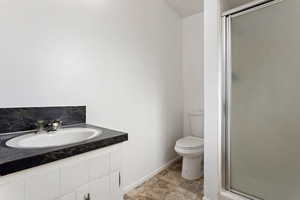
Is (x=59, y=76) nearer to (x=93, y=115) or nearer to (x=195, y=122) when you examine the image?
(x=93, y=115)

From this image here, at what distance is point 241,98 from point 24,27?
1805 mm

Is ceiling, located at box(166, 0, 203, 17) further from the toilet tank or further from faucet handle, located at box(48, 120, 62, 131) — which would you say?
faucet handle, located at box(48, 120, 62, 131)

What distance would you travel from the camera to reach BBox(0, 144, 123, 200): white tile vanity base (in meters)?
0.65

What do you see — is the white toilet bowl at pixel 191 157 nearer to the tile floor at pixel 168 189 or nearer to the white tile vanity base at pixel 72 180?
the tile floor at pixel 168 189

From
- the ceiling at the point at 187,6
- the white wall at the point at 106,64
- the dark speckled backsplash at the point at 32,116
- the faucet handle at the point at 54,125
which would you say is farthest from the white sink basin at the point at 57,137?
the ceiling at the point at 187,6

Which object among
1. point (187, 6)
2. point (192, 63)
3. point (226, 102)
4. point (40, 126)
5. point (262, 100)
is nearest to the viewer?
point (40, 126)

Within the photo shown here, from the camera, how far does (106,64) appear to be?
1.60m

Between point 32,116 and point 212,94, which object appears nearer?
point 32,116

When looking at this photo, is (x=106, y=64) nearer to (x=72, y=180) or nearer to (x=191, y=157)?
(x=72, y=180)

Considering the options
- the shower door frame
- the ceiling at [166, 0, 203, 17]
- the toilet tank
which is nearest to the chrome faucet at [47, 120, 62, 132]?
the shower door frame

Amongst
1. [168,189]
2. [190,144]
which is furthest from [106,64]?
[168,189]

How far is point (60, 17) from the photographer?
1294mm

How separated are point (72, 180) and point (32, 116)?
65 cm

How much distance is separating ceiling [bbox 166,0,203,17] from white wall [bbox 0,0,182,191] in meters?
0.11
